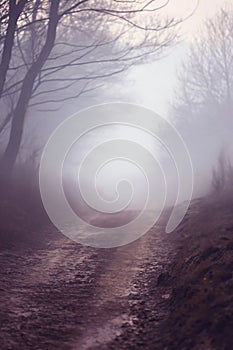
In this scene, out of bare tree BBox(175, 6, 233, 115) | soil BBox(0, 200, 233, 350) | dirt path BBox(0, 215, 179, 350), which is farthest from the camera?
bare tree BBox(175, 6, 233, 115)

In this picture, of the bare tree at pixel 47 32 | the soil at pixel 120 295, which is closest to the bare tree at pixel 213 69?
the bare tree at pixel 47 32

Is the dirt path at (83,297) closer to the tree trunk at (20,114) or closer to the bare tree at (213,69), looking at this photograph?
the tree trunk at (20,114)

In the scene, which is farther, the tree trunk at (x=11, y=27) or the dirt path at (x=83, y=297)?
the tree trunk at (x=11, y=27)

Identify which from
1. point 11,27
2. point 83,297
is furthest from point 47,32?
point 83,297

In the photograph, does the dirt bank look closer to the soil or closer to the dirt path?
Result: the soil

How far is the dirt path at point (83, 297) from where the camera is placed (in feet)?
17.9

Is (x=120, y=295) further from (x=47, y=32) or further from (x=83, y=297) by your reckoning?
(x=47, y=32)

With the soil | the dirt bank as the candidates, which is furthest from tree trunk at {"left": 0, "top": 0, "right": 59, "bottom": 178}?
the dirt bank

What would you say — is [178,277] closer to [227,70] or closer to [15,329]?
[15,329]

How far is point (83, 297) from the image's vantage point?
279 inches

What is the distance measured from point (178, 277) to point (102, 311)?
1620mm

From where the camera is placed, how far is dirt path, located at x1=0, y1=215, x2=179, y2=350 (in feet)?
17.9

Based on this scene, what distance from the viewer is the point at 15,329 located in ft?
18.8

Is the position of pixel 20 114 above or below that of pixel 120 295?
above
